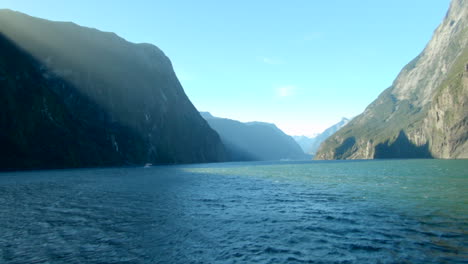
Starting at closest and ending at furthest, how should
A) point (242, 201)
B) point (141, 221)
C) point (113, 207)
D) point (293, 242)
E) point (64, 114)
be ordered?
1. point (293, 242)
2. point (141, 221)
3. point (113, 207)
4. point (242, 201)
5. point (64, 114)

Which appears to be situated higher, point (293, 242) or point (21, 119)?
point (21, 119)

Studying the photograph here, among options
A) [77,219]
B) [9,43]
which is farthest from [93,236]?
[9,43]

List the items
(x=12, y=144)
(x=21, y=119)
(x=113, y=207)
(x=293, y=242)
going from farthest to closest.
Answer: (x=21, y=119), (x=12, y=144), (x=113, y=207), (x=293, y=242)

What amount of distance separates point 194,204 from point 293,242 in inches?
756

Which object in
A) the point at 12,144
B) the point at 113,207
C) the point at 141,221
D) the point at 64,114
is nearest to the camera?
the point at 141,221

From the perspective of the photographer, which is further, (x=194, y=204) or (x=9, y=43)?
(x=9, y=43)

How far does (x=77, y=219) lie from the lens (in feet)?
90.2

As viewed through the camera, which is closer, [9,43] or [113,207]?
[113,207]

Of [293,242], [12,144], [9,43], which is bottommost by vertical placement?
[293,242]

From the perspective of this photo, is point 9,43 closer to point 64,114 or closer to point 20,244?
point 64,114

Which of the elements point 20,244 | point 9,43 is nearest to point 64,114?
point 9,43

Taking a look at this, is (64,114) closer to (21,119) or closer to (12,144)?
(21,119)

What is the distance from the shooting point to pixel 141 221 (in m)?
26.8

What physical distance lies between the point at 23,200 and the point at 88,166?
137 meters
